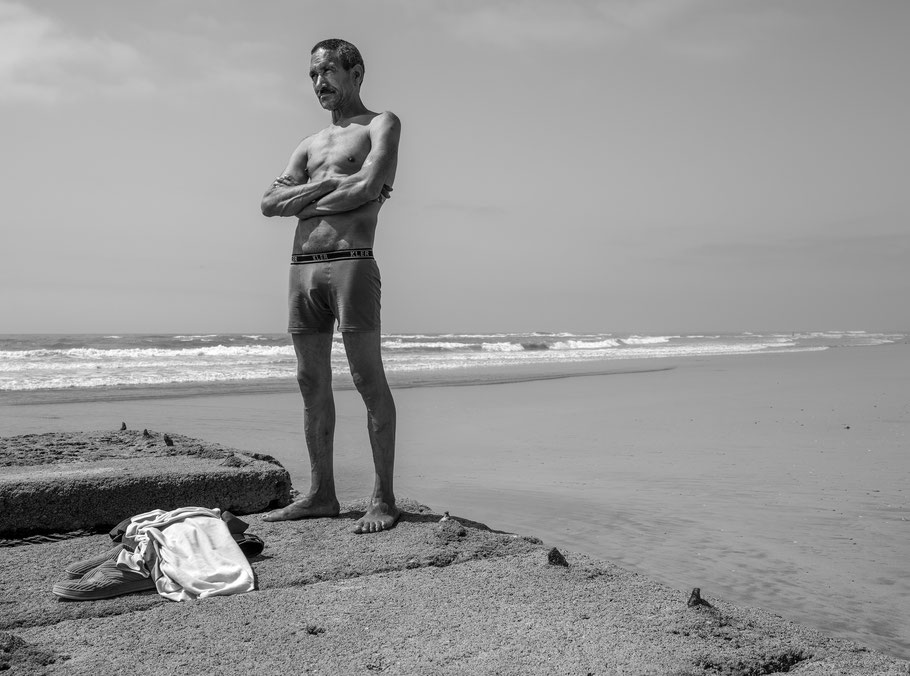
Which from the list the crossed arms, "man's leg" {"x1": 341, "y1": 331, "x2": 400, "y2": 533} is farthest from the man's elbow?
"man's leg" {"x1": 341, "y1": 331, "x2": 400, "y2": 533}

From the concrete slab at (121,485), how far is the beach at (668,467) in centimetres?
159

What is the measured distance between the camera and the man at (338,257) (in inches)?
163

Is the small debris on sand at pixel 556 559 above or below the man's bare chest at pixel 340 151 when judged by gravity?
below

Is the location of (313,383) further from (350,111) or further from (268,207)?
(350,111)

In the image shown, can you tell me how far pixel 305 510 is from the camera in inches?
171

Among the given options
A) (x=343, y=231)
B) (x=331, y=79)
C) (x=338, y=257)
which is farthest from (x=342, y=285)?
(x=331, y=79)

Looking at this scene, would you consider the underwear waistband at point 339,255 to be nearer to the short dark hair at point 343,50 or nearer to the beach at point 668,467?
the short dark hair at point 343,50

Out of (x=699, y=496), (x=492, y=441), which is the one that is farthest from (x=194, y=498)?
(x=492, y=441)

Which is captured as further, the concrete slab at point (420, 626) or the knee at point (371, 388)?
the knee at point (371, 388)

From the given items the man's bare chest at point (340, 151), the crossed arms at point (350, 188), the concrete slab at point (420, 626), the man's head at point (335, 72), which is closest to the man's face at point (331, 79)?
the man's head at point (335, 72)

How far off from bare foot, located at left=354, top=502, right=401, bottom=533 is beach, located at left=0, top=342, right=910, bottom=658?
3.83ft

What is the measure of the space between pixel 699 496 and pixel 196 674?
4536 millimetres

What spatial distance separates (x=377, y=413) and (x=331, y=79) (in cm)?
181

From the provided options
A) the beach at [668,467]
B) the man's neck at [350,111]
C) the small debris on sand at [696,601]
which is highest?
the man's neck at [350,111]
